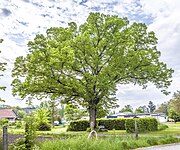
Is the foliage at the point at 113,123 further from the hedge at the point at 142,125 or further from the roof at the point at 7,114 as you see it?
the roof at the point at 7,114

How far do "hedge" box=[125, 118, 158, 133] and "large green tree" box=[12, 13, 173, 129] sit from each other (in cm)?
300

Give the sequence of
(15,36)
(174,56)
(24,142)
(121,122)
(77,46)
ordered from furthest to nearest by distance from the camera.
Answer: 1. (121,122)
2. (77,46)
3. (174,56)
4. (15,36)
5. (24,142)

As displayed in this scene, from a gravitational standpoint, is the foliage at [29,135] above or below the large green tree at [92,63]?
below

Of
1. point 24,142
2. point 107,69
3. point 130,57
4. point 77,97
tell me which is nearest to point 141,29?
point 130,57

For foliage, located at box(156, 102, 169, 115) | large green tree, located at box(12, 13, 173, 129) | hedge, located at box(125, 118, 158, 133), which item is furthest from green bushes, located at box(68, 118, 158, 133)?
foliage, located at box(156, 102, 169, 115)

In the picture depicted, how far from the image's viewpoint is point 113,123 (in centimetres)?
3288

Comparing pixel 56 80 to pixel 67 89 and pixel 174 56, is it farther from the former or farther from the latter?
pixel 174 56

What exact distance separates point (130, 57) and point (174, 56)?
152 inches

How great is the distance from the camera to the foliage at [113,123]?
1258 inches

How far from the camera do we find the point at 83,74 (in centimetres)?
2639

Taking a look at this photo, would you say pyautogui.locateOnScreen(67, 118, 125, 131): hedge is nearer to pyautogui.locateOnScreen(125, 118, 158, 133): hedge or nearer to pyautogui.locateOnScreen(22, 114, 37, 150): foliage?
pyautogui.locateOnScreen(125, 118, 158, 133): hedge

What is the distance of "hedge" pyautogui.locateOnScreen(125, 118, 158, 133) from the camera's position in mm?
26953

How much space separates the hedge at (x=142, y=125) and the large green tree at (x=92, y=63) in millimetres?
3003

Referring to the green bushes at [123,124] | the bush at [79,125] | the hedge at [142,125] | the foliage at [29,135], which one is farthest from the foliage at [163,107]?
the foliage at [29,135]
